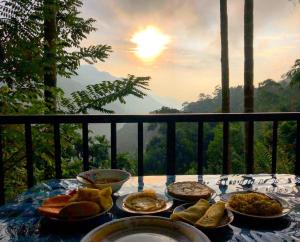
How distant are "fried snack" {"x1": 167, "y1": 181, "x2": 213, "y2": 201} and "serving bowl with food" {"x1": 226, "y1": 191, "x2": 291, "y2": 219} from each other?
0.09m

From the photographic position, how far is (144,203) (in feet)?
3.77

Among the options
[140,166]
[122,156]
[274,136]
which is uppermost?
[274,136]

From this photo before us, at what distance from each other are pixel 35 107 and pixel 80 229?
13.7 ft

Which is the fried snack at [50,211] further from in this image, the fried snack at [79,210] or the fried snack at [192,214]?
the fried snack at [192,214]

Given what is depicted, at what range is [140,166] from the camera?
250 cm

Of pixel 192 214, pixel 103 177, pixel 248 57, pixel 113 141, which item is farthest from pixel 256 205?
pixel 248 57

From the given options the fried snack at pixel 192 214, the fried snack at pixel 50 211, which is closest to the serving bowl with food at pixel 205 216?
the fried snack at pixel 192 214

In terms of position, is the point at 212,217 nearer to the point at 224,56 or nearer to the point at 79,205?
the point at 79,205

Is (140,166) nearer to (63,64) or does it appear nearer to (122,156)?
(63,64)

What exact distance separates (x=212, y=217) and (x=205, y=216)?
22mm

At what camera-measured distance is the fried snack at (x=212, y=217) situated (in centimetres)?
94

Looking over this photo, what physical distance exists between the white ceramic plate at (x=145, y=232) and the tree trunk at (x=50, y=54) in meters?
4.73

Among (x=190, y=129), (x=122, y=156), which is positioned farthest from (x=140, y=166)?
(x=190, y=129)

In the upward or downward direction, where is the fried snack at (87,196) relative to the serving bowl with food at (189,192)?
upward
